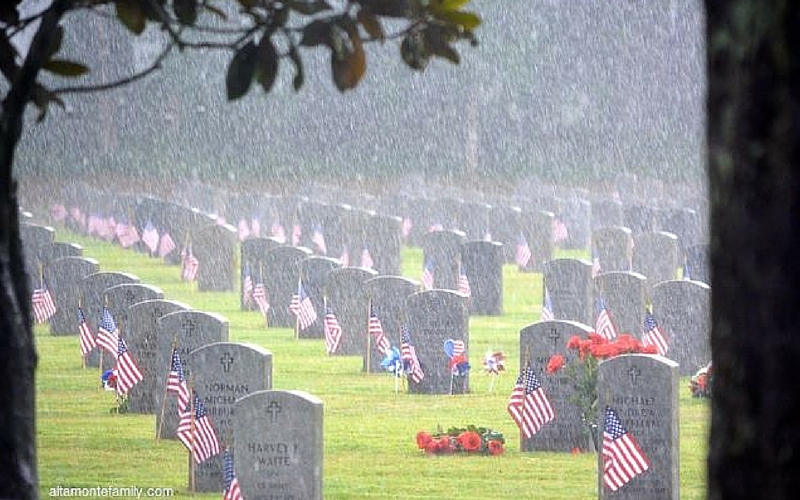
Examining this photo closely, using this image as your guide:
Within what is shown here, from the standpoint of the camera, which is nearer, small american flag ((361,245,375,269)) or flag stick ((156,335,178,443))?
flag stick ((156,335,178,443))

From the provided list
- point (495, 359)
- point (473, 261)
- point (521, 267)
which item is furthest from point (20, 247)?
point (521, 267)

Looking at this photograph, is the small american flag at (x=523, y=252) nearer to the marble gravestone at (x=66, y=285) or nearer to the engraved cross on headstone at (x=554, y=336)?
the marble gravestone at (x=66, y=285)

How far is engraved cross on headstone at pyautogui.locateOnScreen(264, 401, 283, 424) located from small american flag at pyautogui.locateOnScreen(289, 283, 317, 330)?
31.1 feet

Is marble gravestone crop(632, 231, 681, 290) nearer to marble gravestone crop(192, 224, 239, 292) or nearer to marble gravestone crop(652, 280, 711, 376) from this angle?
marble gravestone crop(192, 224, 239, 292)

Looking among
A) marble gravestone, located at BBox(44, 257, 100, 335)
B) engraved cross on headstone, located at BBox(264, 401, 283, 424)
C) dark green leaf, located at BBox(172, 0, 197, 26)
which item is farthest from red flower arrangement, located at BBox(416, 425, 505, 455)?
dark green leaf, located at BBox(172, 0, 197, 26)

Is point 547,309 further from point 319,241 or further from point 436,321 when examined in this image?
point 319,241

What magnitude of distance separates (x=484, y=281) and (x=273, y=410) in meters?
12.6

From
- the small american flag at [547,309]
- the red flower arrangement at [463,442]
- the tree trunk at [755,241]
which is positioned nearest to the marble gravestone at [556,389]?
the red flower arrangement at [463,442]

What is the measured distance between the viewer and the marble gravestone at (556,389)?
1272 cm

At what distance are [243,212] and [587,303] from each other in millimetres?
17427

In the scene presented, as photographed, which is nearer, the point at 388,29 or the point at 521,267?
the point at 521,267

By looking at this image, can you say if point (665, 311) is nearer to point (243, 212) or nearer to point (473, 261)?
point (473, 261)

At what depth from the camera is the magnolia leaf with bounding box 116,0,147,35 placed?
4879 mm

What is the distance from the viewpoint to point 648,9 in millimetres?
45625
